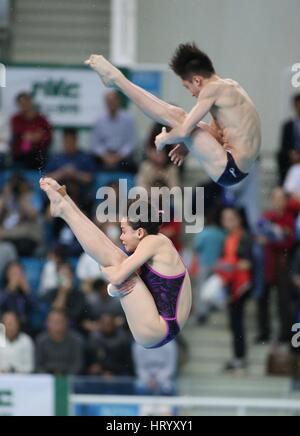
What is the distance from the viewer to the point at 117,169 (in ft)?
42.7

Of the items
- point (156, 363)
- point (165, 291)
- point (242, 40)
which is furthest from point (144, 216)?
point (242, 40)

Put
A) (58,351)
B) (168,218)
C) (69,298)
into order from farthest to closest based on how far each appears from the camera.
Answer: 1. (69,298)
2. (58,351)
3. (168,218)

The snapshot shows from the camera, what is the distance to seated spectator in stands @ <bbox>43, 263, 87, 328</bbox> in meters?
12.7

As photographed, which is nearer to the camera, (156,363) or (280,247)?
(156,363)

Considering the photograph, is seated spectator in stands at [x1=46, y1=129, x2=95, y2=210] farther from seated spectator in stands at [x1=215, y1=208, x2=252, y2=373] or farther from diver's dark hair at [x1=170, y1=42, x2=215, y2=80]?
diver's dark hair at [x1=170, y1=42, x2=215, y2=80]

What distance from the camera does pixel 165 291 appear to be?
8.29 metres

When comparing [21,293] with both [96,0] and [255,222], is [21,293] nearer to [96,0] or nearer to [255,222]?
[255,222]

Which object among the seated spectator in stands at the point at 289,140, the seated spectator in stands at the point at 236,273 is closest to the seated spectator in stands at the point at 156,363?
the seated spectator in stands at the point at 236,273

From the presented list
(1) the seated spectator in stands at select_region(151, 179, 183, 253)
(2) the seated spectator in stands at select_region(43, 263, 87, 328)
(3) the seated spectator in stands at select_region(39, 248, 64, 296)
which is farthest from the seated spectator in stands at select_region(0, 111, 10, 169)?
(1) the seated spectator in stands at select_region(151, 179, 183, 253)

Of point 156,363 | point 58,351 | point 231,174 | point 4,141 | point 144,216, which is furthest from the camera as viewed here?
point 4,141

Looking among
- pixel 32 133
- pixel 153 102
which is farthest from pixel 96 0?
pixel 153 102

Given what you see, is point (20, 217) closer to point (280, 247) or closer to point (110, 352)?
point (110, 352)

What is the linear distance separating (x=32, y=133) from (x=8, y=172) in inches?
20.2

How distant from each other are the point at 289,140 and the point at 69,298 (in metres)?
2.38
